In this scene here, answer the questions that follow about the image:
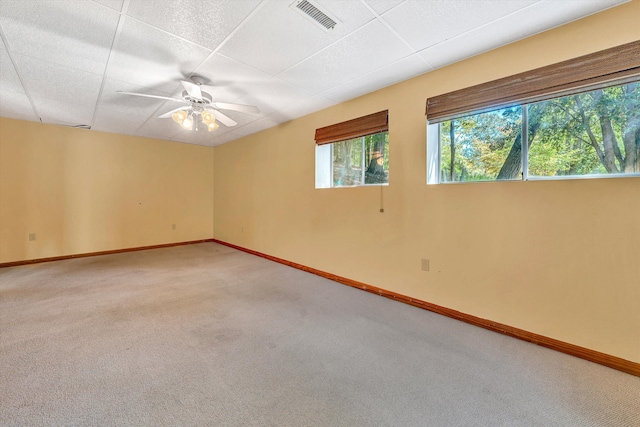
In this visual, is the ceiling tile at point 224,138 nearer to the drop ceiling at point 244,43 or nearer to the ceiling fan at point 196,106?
the drop ceiling at point 244,43

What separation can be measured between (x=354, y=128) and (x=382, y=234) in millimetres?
1385

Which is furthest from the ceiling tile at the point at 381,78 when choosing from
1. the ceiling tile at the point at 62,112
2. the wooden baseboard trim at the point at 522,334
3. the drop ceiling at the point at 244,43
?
the ceiling tile at the point at 62,112

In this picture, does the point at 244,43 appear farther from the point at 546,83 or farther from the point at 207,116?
the point at 546,83

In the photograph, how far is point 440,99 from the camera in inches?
95.9

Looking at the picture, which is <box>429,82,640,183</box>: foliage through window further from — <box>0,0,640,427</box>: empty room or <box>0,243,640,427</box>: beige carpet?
<box>0,243,640,427</box>: beige carpet

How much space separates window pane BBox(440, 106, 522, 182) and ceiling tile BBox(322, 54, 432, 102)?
24.7 inches

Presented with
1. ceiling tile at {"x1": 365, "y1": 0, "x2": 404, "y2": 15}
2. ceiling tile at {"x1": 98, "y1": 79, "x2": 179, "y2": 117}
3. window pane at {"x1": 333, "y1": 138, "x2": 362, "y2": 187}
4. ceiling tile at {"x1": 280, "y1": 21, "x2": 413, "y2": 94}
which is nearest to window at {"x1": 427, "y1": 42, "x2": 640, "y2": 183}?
ceiling tile at {"x1": 280, "y1": 21, "x2": 413, "y2": 94}

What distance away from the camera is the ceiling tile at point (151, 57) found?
75.9 inches

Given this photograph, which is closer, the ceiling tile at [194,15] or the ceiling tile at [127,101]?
the ceiling tile at [194,15]

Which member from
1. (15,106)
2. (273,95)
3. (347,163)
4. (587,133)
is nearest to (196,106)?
(273,95)

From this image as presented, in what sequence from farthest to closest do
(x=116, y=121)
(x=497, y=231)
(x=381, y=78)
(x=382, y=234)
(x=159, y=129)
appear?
(x=159, y=129)
(x=116, y=121)
(x=382, y=234)
(x=381, y=78)
(x=497, y=231)

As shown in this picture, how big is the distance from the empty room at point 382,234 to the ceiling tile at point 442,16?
0.01 meters

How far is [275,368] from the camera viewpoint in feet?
5.47

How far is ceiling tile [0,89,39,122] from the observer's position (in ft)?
9.94
